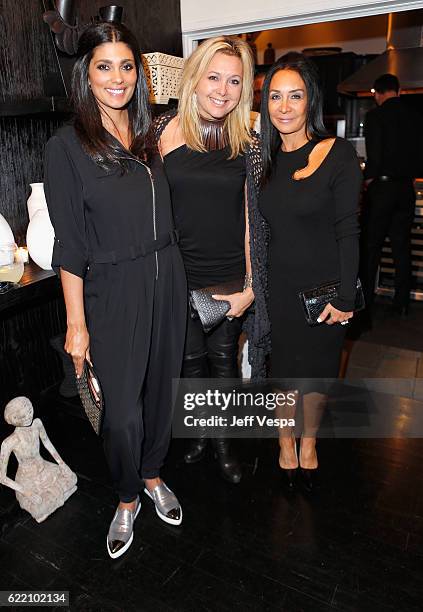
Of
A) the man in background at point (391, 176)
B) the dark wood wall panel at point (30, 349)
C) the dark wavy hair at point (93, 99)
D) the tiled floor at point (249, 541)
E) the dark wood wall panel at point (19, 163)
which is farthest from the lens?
the man in background at point (391, 176)

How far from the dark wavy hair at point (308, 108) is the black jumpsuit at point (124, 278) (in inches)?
16.5

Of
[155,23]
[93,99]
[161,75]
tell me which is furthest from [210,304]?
[155,23]

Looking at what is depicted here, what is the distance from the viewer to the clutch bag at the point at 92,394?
158 centimetres

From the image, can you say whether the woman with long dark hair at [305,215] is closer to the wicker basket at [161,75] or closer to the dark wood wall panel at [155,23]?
the wicker basket at [161,75]

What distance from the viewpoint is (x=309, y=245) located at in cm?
170

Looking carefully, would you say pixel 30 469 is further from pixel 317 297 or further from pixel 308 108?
pixel 308 108

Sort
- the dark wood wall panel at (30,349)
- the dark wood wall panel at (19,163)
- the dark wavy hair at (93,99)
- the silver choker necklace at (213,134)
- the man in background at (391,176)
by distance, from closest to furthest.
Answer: the dark wavy hair at (93,99) → the silver choker necklace at (213,134) → the dark wood wall panel at (19,163) → the dark wood wall panel at (30,349) → the man in background at (391,176)

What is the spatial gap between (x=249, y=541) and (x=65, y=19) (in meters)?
2.16

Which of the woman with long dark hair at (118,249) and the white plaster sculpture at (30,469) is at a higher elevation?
the woman with long dark hair at (118,249)

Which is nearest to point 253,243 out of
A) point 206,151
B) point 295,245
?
point 295,245

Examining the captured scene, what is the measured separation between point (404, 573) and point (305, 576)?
33 cm

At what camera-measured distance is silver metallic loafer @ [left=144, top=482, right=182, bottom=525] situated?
186 centimetres

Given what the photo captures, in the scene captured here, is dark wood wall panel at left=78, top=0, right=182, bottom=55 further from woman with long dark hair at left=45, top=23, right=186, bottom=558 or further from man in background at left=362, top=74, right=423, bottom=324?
man in background at left=362, top=74, right=423, bottom=324

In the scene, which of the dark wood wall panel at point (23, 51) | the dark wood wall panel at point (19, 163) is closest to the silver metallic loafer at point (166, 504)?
the dark wood wall panel at point (19, 163)
